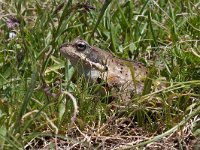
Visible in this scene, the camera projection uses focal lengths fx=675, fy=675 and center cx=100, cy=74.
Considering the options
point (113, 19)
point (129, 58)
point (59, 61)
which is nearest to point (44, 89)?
point (59, 61)

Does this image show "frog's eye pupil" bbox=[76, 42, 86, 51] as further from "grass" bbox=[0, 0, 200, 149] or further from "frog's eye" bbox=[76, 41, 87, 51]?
"grass" bbox=[0, 0, 200, 149]

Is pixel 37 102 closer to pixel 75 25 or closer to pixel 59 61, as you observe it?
pixel 59 61

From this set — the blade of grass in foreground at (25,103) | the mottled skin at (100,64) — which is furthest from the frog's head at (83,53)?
the blade of grass in foreground at (25,103)

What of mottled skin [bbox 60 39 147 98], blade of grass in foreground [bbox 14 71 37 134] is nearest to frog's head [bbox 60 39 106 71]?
mottled skin [bbox 60 39 147 98]

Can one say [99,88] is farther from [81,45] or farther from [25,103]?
[25,103]

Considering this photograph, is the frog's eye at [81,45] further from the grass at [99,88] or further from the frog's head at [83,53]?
the grass at [99,88]

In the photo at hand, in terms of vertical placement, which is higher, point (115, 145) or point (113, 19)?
point (113, 19)
